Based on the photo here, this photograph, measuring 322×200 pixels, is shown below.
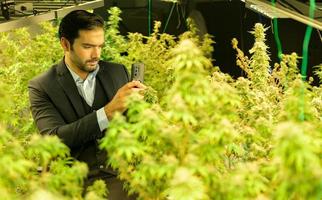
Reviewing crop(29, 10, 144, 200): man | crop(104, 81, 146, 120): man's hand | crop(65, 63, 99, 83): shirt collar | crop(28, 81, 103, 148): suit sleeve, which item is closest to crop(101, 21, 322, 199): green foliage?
crop(104, 81, 146, 120): man's hand

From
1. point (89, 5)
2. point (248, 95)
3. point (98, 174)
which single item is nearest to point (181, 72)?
point (248, 95)

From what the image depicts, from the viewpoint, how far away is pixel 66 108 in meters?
2.49

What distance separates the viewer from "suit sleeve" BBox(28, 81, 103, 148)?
89.9 inches

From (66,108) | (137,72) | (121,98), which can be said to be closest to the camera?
(121,98)

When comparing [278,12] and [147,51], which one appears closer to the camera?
[278,12]

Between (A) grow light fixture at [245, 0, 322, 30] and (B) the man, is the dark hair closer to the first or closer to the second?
(B) the man

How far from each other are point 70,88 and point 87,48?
20 centimetres

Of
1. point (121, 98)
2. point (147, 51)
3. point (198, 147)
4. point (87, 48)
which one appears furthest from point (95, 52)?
point (198, 147)

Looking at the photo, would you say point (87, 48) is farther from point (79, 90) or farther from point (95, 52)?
point (79, 90)

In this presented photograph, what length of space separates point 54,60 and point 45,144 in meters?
2.28

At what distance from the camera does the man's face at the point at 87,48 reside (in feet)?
8.28

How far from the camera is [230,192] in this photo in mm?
1275

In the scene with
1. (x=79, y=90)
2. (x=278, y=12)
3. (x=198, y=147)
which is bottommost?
(x=79, y=90)

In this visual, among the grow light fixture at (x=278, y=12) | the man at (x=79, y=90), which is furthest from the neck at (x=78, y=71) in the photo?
the grow light fixture at (x=278, y=12)
